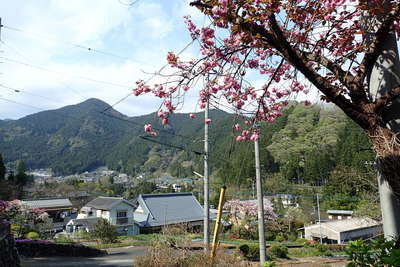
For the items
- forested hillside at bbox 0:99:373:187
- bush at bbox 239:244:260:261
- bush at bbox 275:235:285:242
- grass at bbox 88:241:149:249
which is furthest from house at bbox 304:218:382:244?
grass at bbox 88:241:149:249

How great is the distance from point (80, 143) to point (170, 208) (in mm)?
146279

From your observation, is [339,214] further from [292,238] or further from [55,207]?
[55,207]

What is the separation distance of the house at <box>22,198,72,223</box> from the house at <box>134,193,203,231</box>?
14.3 meters

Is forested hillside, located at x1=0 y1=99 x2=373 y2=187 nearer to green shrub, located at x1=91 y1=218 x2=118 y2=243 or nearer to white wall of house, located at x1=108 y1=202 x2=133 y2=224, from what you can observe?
green shrub, located at x1=91 y1=218 x2=118 y2=243

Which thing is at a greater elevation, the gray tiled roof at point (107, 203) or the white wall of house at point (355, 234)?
the gray tiled roof at point (107, 203)

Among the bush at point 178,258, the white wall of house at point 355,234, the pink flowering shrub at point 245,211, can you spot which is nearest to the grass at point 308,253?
the pink flowering shrub at point 245,211

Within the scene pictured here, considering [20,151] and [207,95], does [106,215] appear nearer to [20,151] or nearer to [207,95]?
[207,95]

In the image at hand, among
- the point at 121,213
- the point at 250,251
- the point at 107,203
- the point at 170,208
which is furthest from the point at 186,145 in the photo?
the point at 107,203

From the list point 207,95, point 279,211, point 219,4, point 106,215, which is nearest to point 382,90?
point 219,4

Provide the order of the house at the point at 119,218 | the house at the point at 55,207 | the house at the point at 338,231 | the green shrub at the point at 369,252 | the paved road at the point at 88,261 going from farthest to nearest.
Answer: the house at the point at 55,207 < the house at the point at 119,218 < the house at the point at 338,231 < the paved road at the point at 88,261 < the green shrub at the point at 369,252

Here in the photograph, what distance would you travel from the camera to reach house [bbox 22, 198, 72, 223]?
34.6 metres

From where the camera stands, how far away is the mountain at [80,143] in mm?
131000

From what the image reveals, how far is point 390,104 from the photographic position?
2.07 meters

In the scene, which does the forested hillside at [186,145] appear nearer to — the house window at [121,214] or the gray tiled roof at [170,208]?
the gray tiled roof at [170,208]
